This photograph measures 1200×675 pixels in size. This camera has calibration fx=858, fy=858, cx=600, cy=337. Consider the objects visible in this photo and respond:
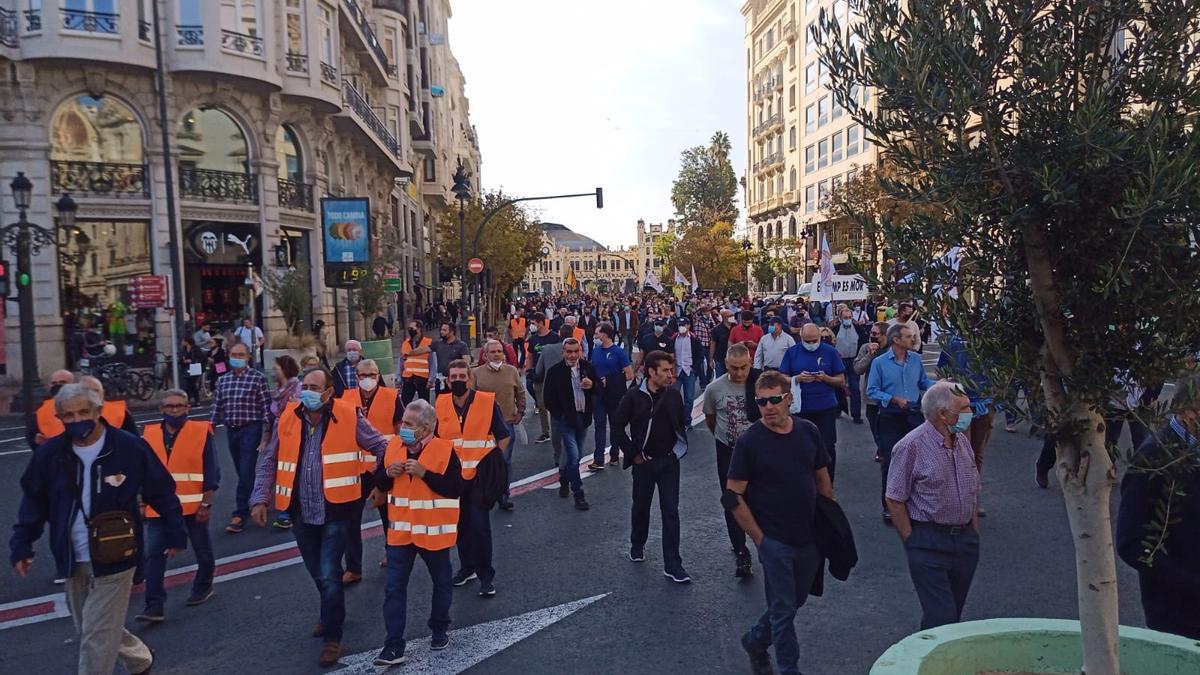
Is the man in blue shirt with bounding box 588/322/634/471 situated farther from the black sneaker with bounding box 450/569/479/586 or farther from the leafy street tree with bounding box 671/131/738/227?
the leafy street tree with bounding box 671/131/738/227

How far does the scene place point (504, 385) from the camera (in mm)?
9219

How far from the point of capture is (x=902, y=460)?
180 inches

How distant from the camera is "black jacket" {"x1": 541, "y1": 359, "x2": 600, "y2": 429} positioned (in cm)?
905

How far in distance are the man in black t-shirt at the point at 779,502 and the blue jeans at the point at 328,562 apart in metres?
2.49

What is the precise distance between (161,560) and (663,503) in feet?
11.8

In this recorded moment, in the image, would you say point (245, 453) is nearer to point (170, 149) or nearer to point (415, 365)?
point (415, 365)

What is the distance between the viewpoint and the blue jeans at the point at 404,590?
514 centimetres

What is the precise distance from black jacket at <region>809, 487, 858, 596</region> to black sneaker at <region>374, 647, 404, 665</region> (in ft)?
8.32

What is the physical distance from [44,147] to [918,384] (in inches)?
908

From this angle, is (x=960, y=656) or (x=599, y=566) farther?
(x=599, y=566)

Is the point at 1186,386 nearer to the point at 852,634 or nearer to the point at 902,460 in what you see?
the point at 902,460

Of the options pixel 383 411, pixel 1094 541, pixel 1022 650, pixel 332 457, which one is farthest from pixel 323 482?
pixel 1094 541

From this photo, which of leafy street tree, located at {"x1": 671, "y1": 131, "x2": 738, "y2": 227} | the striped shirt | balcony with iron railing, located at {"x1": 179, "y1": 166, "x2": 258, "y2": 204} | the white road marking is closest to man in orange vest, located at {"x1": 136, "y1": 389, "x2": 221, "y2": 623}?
the white road marking

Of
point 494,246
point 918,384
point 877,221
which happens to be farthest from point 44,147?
point 877,221
